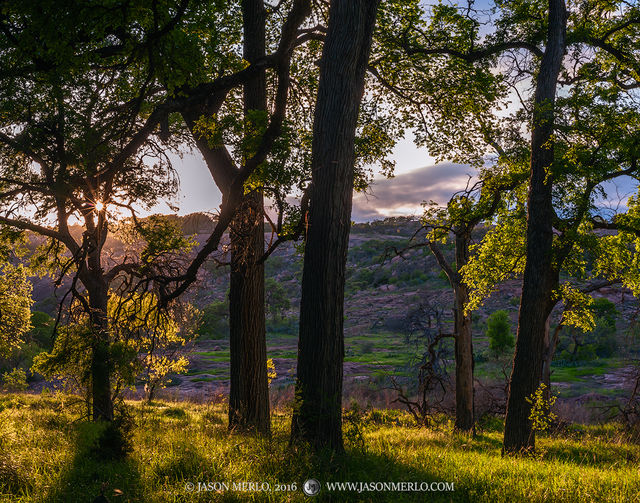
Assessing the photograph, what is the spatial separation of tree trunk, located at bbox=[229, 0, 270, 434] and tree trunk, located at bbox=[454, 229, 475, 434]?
291 inches

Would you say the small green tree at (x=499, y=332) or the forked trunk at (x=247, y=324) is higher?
the forked trunk at (x=247, y=324)

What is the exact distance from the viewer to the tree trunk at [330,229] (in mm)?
5859

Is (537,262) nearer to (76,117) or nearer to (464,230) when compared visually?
(464,230)

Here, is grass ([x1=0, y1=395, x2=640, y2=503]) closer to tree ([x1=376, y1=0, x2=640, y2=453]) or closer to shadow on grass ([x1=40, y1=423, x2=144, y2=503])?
shadow on grass ([x1=40, y1=423, x2=144, y2=503])

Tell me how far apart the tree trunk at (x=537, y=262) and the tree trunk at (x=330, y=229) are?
190 inches

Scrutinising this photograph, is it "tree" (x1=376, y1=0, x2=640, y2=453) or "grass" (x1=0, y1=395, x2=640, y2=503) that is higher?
"tree" (x1=376, y1=0, x2=640, y2=453)

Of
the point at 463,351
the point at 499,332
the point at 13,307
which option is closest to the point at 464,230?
the point at 463,351

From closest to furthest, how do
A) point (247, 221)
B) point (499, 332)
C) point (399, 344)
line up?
point (247, 221) < point (499, 332) < point (399, 344)

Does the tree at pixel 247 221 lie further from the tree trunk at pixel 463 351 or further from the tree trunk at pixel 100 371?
the tree trunk at pixel 463 351

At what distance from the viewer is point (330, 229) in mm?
6168

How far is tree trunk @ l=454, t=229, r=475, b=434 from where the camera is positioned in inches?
563

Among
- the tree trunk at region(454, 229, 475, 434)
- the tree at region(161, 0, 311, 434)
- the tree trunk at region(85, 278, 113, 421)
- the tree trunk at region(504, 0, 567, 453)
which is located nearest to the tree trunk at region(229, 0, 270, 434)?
the tree at region(161, 0, 311, 434)

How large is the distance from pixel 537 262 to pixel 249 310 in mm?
6246

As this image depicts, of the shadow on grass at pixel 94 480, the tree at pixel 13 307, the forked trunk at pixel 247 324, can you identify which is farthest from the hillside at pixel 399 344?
the tree at pixel 13 307
